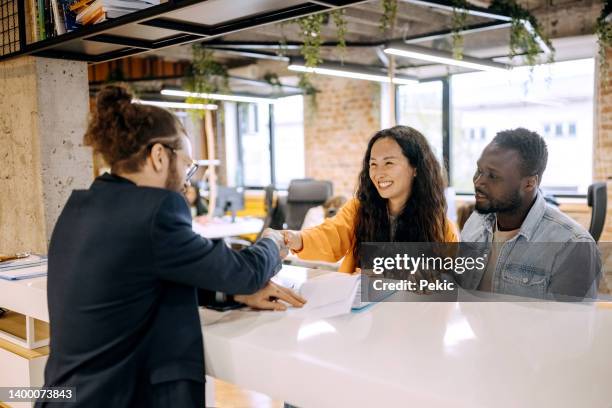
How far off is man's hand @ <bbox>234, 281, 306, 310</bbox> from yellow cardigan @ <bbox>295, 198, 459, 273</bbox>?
0.58m

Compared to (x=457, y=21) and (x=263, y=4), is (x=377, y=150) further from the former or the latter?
(x=457, y=21)

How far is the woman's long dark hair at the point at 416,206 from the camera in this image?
217 cm

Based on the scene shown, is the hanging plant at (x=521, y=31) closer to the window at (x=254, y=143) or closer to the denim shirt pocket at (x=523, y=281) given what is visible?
the denim shirt pocket at (x=523, y=281)

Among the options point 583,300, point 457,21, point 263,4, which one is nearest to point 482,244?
point 583,300

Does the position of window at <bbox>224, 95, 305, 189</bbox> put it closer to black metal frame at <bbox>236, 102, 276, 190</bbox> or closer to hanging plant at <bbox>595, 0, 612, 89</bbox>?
black metal frame at <bbox>236, 102, 276, 190</bbox>

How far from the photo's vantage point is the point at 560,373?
111 centimetres

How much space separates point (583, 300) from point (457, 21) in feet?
13.7

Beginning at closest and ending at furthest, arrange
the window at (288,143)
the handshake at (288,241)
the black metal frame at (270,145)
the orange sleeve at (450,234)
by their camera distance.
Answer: the handshake at (288,241) < the orange sleeve at (450,234) < the window at (288,143) < the black metal frame at (270,145)

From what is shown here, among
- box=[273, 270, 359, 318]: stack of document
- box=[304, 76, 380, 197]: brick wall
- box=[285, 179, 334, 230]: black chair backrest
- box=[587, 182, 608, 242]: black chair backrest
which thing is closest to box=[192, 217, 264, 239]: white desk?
box=[285, 179, 334, 230]: black chair backrest

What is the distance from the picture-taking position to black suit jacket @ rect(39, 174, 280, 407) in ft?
4.29

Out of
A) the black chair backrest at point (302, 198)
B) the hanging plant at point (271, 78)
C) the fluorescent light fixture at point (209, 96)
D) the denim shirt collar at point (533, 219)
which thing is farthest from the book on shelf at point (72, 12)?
the hanging plant at point (271, 78)

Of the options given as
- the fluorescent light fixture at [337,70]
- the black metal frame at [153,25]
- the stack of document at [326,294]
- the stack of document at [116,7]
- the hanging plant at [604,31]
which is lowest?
the stack of document at [326,294]

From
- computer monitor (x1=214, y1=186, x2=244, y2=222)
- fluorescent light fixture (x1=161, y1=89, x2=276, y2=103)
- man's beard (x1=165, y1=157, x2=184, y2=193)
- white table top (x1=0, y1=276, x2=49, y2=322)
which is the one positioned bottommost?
computer monitor (x1=214, y1=186, x2=244, y2=222)

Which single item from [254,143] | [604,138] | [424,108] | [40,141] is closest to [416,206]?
[40,141]
